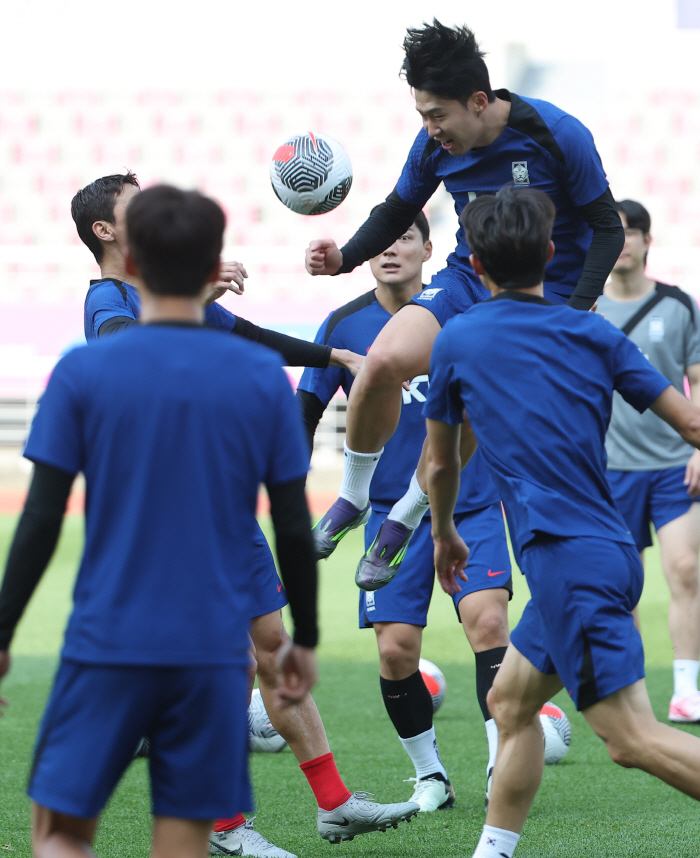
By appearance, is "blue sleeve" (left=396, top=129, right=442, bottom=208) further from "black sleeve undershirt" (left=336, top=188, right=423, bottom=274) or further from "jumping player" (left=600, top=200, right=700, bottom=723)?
"jumping player" (left=600, top=200, right=700, bottom=723)

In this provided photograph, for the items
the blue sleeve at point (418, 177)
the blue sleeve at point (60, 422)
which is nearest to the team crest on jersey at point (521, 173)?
the blue sleeve at point (418, 177)

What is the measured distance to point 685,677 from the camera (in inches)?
249

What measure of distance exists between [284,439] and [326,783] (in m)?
2.03

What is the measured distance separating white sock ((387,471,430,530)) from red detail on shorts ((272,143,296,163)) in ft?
4.57

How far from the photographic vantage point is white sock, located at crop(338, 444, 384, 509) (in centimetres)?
482

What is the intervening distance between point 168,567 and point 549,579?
1.16m

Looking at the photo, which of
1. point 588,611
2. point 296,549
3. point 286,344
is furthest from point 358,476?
point 296,549

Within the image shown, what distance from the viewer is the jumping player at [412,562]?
15.9 feet

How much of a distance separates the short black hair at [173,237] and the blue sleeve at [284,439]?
267 mm

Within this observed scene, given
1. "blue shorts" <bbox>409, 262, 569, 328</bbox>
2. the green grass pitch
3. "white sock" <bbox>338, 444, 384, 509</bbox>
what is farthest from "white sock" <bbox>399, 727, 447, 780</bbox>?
"blue shorts" <bbox>409, 262, 569, 328</bbox>

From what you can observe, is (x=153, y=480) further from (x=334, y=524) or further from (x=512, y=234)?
(x=334, y=524)

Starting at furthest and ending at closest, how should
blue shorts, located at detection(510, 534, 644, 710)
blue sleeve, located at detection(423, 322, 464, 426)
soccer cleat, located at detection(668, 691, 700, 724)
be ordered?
soccer cleat, located at detection(668, 691, 700, 724)
blue sleeve, located at detection(423, 322, 464, 426)
blue shorts, located at detection(510, 534, 644, 710)

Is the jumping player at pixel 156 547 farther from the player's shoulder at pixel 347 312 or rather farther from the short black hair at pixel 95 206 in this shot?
the player's shoulder at pixel 347 312

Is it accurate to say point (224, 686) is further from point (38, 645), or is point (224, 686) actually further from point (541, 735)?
point (38, 645)
